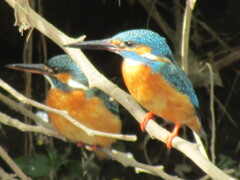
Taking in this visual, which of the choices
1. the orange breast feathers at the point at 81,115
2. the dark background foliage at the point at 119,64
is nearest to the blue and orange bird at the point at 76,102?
the orange breast feathers at the point at 81,115

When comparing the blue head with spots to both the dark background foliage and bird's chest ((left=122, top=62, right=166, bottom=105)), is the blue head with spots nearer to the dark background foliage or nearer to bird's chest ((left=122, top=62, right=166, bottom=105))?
bird's chest ((left=122, top=62, right=166, bottom=105))

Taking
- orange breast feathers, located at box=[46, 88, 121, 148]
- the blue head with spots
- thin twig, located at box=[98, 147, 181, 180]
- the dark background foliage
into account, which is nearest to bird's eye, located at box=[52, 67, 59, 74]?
orange breast feathers, located at box=[46, 88, 121, 148]

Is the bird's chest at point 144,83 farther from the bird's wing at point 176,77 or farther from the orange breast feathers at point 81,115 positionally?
the orange breast feathers at point 81,115

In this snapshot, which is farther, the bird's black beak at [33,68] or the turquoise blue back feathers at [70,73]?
the turquoise blue back feathers at [70,73]

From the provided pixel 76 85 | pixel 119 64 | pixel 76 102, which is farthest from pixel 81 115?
pixel 119 64

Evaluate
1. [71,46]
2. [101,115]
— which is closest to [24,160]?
[101,115]

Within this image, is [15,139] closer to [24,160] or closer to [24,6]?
[24,160]
